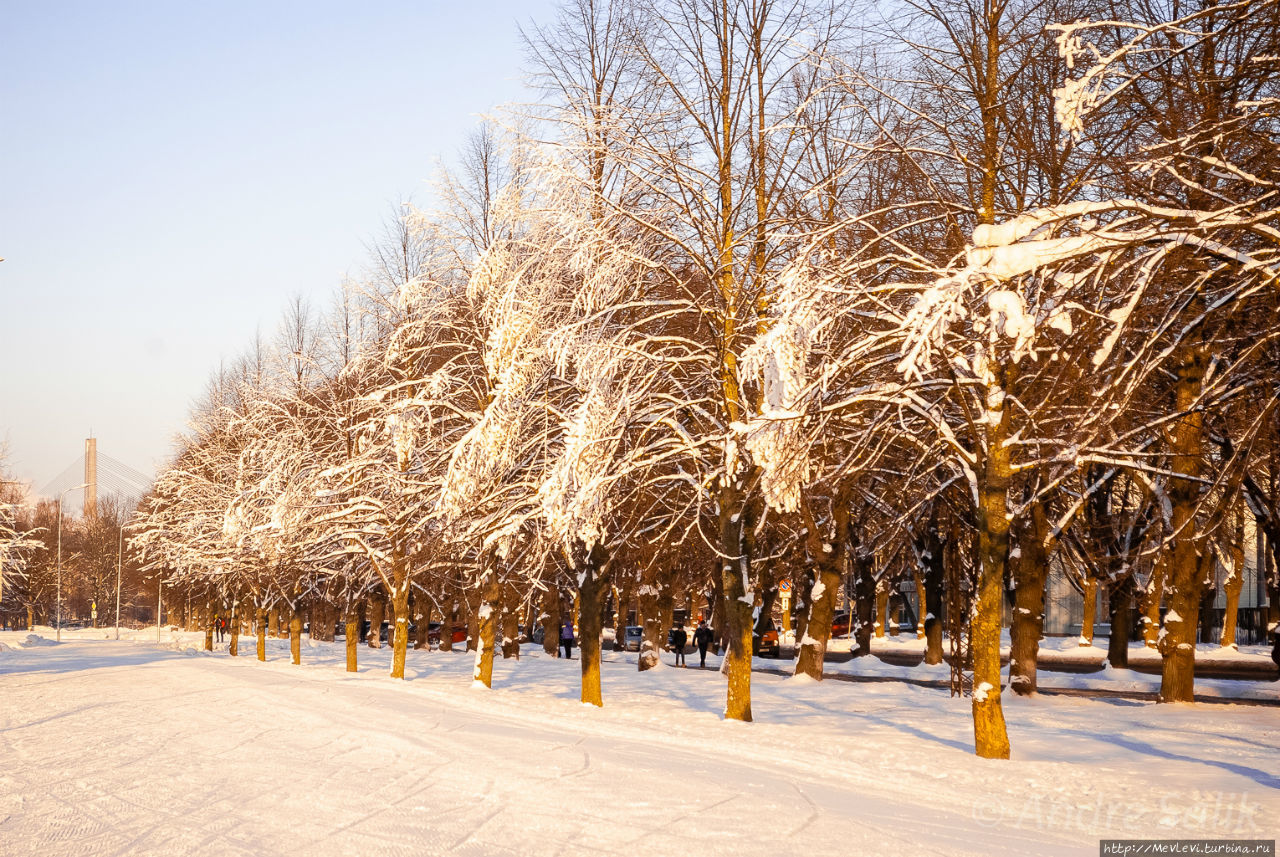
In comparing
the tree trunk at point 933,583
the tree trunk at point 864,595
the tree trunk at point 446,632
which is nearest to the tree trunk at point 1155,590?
the tree trunk at point 933,583

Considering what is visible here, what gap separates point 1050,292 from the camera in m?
12.2

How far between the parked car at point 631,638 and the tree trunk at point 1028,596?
102ft

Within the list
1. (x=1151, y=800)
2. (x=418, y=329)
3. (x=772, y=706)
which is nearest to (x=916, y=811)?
(x=1151, y=800)

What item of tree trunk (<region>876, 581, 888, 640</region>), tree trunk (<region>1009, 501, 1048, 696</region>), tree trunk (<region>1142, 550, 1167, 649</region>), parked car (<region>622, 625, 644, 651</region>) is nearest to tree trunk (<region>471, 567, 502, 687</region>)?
tree trunk (<region>1009, 501, 1048, 696</region>)

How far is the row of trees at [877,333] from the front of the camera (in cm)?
1072

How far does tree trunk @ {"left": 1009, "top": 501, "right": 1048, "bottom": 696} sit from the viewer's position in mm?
22875

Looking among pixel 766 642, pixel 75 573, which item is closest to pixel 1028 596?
pixel 766 642

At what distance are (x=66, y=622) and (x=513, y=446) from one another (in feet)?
399

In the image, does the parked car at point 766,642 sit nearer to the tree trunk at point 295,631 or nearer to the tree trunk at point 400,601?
the tree trunk at point 295,631

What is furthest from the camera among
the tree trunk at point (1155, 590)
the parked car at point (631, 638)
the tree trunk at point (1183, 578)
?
the parked car at point (631, 638)

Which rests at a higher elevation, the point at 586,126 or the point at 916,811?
the point at 586,126

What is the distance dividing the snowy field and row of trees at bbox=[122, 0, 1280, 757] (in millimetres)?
2095

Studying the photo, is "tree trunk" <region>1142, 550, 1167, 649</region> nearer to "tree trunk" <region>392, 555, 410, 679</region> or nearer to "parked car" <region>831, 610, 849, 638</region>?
"tree trunk" <region>392, 555, 410, 679</region>

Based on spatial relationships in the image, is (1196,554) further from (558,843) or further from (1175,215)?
(558,843)
